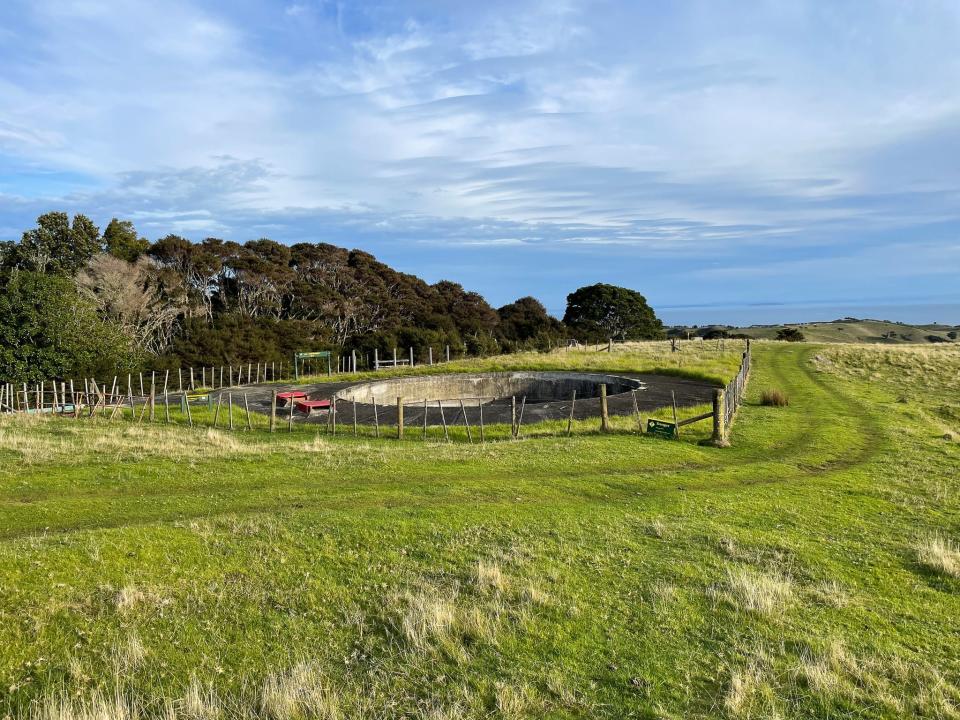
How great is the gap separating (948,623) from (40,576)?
11.7 metres

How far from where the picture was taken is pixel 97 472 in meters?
15.8

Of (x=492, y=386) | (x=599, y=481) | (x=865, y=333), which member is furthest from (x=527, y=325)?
(x=865, y=333)

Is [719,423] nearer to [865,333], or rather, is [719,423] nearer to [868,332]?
[865,333]

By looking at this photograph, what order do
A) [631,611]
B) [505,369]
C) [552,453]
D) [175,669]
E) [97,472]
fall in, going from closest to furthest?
[175,669] → [631,611] → [97,472] → [552,453] → [505,369]

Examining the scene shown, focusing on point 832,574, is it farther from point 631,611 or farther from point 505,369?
point 505,369

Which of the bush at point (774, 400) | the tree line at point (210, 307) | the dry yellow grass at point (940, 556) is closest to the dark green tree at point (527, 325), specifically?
the tree line at point (210, 307)

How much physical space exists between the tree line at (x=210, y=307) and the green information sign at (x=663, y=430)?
31.9 metres

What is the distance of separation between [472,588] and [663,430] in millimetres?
15390

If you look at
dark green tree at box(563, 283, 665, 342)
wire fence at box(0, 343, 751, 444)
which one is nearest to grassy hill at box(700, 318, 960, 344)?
dark green tree at box(563, 283, 665, 342)

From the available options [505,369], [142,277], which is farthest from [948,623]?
[142,277]

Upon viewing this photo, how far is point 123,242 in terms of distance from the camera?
180ft

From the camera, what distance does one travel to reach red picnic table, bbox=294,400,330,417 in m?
29.9

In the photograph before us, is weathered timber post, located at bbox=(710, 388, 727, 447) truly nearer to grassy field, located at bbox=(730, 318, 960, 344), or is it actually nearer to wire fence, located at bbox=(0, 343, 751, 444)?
wire fence, located at bbox=(0, 343, 751, 444)

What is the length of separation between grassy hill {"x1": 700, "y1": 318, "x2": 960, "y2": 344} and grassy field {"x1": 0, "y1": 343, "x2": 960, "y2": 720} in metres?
92.3
